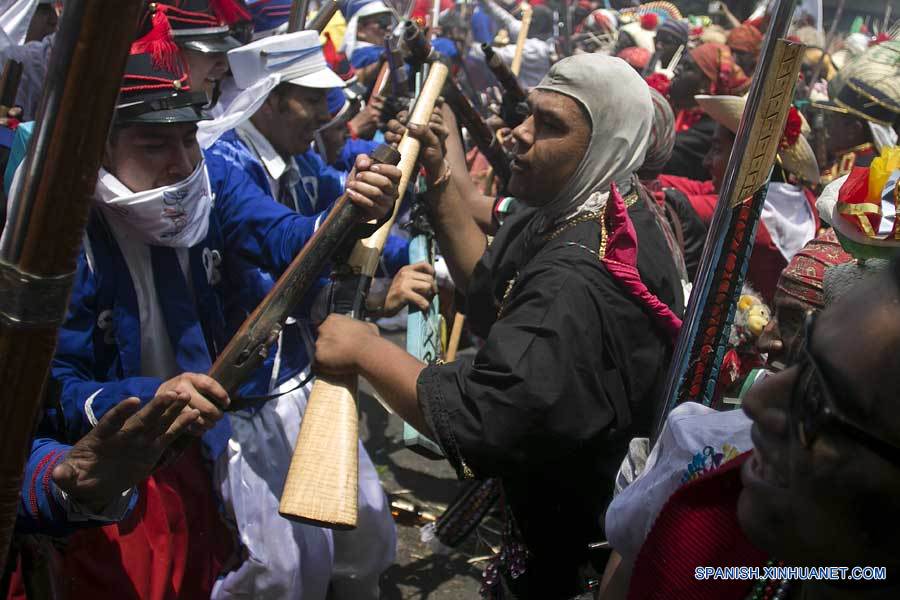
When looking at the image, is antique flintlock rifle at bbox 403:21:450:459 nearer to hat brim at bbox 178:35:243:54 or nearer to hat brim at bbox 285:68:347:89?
hat brim at bbox 285:68:347:89

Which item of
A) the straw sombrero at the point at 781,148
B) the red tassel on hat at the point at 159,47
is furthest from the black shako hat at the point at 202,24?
the straw sombrero at the point at 781,148

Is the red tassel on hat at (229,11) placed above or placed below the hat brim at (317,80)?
above

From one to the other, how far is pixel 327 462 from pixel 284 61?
229 cm

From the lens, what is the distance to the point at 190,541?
8.89 ft

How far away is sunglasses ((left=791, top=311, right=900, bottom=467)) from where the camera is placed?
0.99 meters

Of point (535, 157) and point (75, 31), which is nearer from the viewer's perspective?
point (75, 31)

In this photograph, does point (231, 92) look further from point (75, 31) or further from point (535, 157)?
point (75, 31)

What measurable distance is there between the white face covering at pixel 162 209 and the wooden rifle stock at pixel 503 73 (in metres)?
2.21

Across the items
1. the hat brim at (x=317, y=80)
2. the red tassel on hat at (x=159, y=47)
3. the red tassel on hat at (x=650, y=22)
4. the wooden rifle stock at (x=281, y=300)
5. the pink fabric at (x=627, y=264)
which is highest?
the red tassel on hat at (x=650, y=22)

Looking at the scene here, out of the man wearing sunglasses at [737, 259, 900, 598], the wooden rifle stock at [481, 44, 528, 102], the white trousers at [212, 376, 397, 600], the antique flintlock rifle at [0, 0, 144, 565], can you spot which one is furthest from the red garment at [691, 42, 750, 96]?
the antique flintlock rifle at [0, 0, 144, 565]

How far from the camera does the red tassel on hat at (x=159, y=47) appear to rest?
2.74 metres

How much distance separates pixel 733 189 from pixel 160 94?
1656 millimetres

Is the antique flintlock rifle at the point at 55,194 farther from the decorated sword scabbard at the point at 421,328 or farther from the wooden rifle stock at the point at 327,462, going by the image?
the decorated sword scabbard at the point at 421,328

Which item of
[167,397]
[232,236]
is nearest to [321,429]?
[167,397]
